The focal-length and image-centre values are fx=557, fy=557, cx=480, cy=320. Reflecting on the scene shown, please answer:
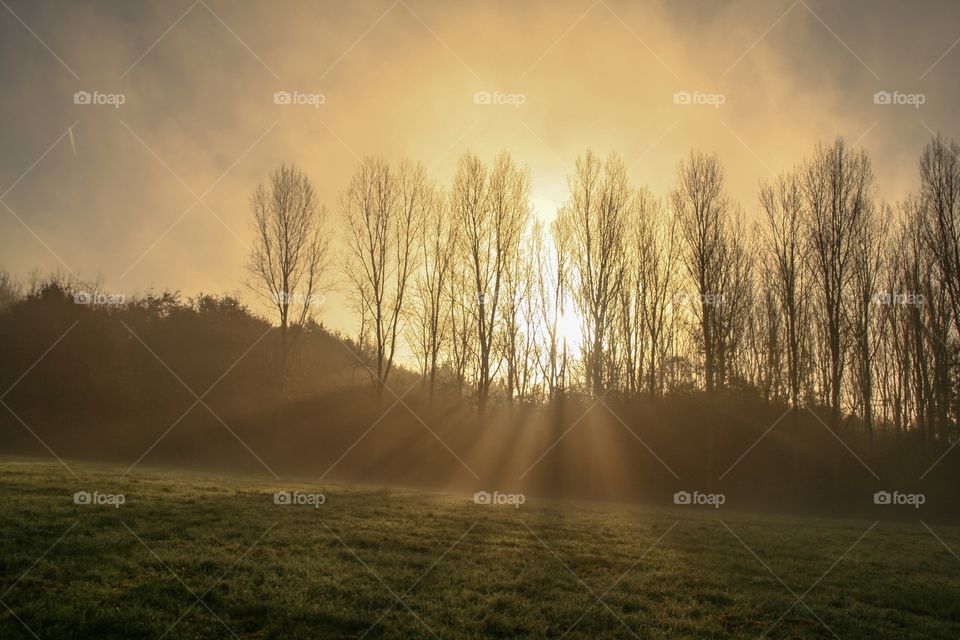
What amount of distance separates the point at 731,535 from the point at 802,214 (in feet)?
75.0

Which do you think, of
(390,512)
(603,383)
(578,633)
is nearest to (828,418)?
(603,383)

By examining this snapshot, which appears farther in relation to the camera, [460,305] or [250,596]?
[460,305]

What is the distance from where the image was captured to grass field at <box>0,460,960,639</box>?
6.50 meters

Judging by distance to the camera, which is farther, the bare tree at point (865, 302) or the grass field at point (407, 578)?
the bare tree at point (865, 302)

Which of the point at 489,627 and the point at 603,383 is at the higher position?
the point at 603,383

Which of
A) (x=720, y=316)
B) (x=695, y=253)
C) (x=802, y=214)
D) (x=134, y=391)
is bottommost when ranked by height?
(x=134, y=391)

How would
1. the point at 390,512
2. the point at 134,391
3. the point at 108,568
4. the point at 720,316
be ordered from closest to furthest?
the point at 108,568 → the point at 390,512 → the point at 720,316 → the point at 134,391

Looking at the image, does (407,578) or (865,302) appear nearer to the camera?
(407,578)

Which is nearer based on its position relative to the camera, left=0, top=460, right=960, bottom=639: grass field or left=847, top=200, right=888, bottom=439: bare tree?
left=0, top=460, right=960, bottom=639: grass field

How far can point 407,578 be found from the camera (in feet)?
26.8

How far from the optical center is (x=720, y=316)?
33656 millimetres

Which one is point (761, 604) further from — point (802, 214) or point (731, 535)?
point (802, 214)

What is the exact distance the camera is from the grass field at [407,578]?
21.3 feet

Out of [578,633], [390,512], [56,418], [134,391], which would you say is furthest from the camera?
[134,391]
